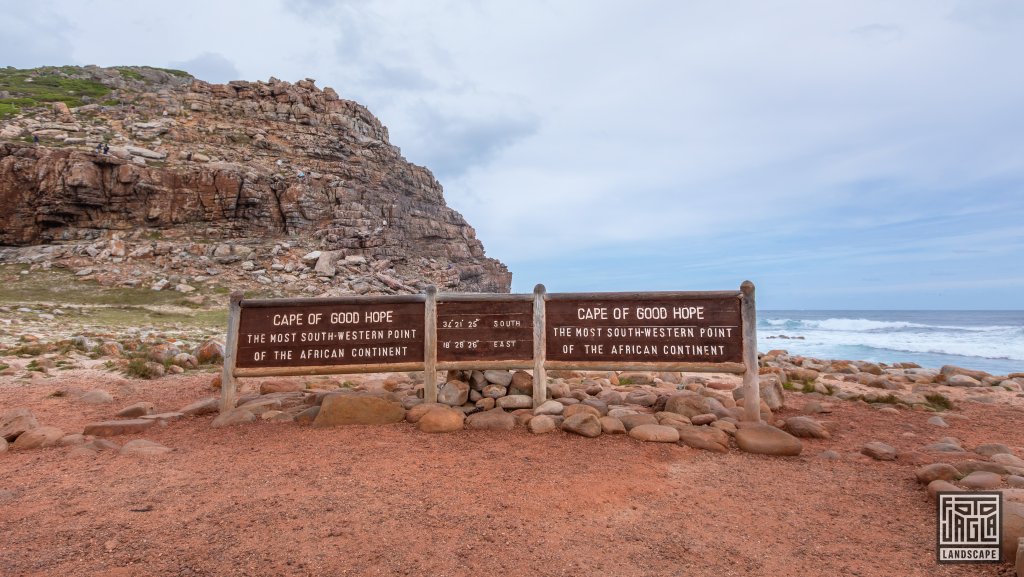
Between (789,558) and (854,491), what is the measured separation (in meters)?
2.10

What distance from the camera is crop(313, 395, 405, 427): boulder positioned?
25.3 ft

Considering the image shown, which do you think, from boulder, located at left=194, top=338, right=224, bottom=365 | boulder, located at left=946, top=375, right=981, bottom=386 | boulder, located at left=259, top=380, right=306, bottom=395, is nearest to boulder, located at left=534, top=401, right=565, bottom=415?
boulder, located at left=259, top=380, right=306, bottom=395

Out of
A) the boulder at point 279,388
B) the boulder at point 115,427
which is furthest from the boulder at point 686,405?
the boulder at point 115,427

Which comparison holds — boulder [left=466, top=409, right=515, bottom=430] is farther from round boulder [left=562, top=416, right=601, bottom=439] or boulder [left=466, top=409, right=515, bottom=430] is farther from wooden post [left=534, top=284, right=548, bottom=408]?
round boulder [left=562, top=416, right=601, bottom=439]

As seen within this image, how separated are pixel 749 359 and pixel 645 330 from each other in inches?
66.6

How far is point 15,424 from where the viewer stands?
7039 millimetres

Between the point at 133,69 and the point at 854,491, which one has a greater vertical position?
the point at 133,69

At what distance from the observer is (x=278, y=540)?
402 cm

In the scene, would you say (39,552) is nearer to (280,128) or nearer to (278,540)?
(278,540)

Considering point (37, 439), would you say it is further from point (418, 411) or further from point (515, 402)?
point (515, 402)

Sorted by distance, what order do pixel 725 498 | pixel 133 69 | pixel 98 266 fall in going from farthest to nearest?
pixel 133 69
pixel 98 266
pixel 725 498

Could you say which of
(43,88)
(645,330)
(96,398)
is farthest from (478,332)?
(43,88)

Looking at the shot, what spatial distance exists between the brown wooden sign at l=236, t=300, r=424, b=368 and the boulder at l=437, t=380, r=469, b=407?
696mm

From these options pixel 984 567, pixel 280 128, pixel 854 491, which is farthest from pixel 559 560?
pixel 280 128
